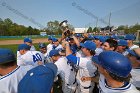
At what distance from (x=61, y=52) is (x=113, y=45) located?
1537mm

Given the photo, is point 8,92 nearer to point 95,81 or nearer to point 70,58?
point 70,58

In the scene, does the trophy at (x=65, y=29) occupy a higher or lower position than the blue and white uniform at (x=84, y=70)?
higher

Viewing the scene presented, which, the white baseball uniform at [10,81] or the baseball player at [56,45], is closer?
the white baseball uniform at [10,81]

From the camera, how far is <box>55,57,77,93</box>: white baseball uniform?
5.38 metres

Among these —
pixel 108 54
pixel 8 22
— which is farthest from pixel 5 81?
pixel 8 22

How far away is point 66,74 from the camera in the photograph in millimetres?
5426

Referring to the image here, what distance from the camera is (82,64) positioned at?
15.5ft

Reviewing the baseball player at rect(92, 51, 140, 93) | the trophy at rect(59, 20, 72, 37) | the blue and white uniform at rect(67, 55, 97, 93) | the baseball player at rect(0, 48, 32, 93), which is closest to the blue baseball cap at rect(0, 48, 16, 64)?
the baseball player at rect(0, 48, 32, 93)

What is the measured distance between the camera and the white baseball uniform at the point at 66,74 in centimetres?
538

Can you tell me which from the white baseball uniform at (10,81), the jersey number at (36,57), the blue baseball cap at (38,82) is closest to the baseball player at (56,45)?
the jersey number at (36,57)

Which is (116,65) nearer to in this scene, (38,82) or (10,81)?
(38,82)

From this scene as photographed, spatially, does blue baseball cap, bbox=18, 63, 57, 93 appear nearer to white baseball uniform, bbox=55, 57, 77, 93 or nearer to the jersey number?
white baseball uniform, bbox=55, 57, 77, 93

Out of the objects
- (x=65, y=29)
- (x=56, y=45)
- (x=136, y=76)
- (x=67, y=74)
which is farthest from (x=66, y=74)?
(x=56, y=45)

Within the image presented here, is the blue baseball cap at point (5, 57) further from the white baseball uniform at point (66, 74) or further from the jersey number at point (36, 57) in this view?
the jersey number at point (36, 57)
